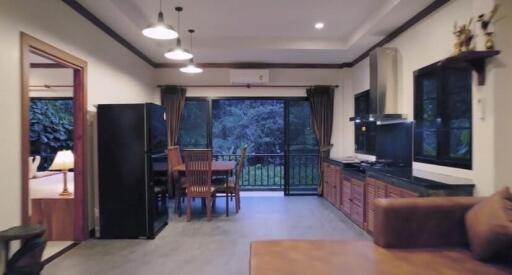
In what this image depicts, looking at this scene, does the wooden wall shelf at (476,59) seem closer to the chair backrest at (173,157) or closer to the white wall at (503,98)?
the white wall at (503,98)

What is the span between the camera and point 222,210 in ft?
18.4

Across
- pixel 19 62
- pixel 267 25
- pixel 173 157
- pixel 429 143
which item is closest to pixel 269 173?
pixel 173 157

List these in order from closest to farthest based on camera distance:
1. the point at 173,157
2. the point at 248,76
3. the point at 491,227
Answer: the point at 491,227 < the point at 173,157 < the point at 248,76

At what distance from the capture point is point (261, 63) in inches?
266

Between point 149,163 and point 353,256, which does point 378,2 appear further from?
point 149,163

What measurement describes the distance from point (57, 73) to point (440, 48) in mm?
6155

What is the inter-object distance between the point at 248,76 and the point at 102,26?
2997 millimetres

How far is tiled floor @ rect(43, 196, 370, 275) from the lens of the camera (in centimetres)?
318

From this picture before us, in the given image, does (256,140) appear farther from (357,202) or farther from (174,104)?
(357,202)

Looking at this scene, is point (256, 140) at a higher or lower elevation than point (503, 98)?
lower

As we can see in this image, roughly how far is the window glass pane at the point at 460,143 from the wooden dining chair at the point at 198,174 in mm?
3034

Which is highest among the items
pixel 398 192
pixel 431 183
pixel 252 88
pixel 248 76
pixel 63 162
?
pixel 248 76

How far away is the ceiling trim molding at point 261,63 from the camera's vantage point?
3742 millimetres

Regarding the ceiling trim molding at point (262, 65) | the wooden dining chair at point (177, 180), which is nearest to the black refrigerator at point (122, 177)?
the wooden dining chair at point (177, 180)
